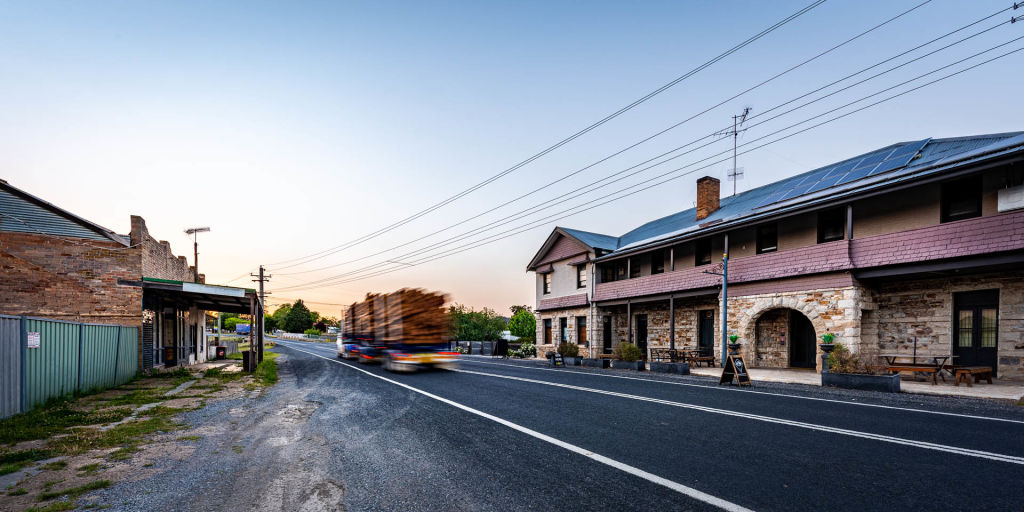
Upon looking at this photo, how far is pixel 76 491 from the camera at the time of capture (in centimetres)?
439

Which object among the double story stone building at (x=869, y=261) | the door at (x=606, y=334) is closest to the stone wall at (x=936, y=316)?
the double story stone building at (x=869, y=261)

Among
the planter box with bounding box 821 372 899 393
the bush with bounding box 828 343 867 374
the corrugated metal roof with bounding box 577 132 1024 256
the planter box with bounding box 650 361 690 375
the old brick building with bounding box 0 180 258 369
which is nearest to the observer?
the planter box with bounding box 821 372 899 393

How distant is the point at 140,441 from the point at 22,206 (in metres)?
15.9

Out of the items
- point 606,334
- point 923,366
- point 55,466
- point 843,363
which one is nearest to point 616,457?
point 55,466

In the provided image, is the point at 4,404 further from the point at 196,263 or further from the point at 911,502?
the point at 196,263

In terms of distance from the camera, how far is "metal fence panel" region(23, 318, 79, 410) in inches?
363

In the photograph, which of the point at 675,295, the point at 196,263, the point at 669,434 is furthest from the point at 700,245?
the point at 196,263

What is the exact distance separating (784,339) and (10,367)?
76.9 feet

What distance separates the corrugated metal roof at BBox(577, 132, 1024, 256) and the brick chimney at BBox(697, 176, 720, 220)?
45 centimetres

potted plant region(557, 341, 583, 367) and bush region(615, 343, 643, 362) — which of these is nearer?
bush region(615, 343, 643, 362)

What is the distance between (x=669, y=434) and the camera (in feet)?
20.7

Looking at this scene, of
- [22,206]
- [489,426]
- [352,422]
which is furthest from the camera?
[22,206]

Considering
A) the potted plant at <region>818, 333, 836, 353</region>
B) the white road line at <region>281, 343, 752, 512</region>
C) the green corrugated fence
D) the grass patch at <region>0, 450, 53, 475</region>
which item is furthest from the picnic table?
the green corrugated fence

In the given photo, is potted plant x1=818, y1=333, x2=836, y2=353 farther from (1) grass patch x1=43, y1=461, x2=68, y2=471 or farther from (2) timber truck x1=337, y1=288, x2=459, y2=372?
(1) grass patch x1=43, y1=461, x2=68, y2=471
